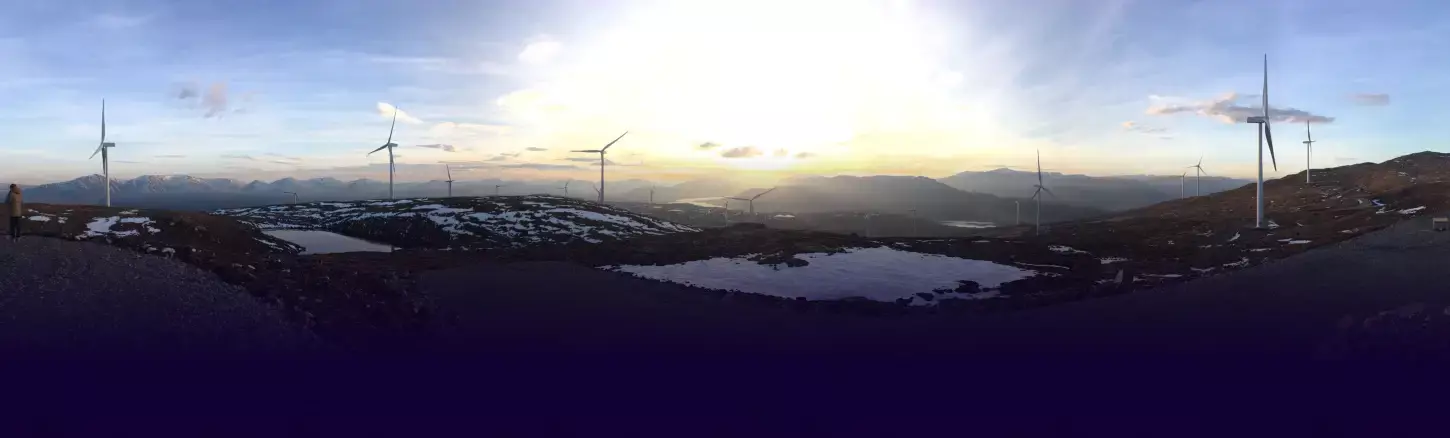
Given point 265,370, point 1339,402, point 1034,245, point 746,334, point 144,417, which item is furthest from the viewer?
point 1034,245

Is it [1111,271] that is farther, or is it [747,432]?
[1111,271]

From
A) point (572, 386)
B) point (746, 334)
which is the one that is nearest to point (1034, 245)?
point (746, 334)

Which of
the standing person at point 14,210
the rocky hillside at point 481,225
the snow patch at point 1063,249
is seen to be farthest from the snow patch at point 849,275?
the rocky hillside at point 481,225

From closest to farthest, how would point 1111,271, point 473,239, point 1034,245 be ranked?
point 1111,271 → point 1034,245 → point 473,239

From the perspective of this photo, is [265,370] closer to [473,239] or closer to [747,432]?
[747,432]

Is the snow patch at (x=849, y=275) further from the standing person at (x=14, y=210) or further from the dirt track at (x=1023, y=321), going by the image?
the standing person at (x=14, y=210)

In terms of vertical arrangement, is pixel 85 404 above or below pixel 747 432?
above

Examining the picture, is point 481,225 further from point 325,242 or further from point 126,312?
point 126,312
